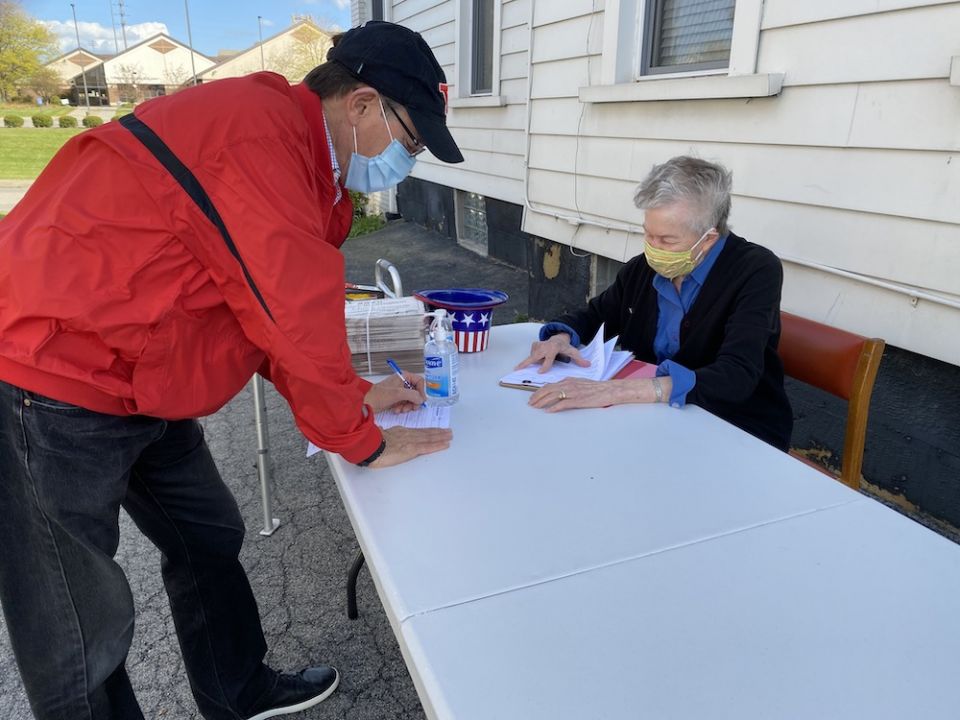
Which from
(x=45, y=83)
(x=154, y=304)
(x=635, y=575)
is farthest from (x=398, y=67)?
(x=45, y=83)

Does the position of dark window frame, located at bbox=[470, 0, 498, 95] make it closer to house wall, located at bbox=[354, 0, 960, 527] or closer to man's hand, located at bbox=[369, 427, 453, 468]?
A: house wall, located at bbox=[354, 0, 960, 527]

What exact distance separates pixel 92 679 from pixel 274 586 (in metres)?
1.19

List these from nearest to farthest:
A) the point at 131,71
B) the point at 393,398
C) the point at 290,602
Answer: the point at 393,398, the point at 290,602, the point at 131,71

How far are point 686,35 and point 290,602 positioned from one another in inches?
122

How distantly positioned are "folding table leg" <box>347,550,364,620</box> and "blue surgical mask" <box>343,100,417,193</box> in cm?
121

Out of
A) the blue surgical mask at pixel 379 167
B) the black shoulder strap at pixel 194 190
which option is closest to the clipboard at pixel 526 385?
the blue surgical mask at pixel 379 167

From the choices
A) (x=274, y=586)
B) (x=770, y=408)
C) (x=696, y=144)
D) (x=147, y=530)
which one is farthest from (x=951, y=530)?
(x=147, y=530)

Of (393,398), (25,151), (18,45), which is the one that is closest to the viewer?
(393,398)

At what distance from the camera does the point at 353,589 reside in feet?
7.18

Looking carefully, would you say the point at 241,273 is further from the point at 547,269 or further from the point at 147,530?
the point at 547,269

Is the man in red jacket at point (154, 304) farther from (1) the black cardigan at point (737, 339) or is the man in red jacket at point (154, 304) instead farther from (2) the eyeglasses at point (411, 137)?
(1) the black cardigan at point (737, 339)

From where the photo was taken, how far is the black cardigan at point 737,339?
5.76 feet

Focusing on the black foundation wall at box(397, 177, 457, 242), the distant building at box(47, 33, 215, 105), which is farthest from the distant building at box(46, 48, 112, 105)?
the black foundation wall at box(397, 177, 457, 242)

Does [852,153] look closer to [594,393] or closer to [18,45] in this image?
[594,393]
